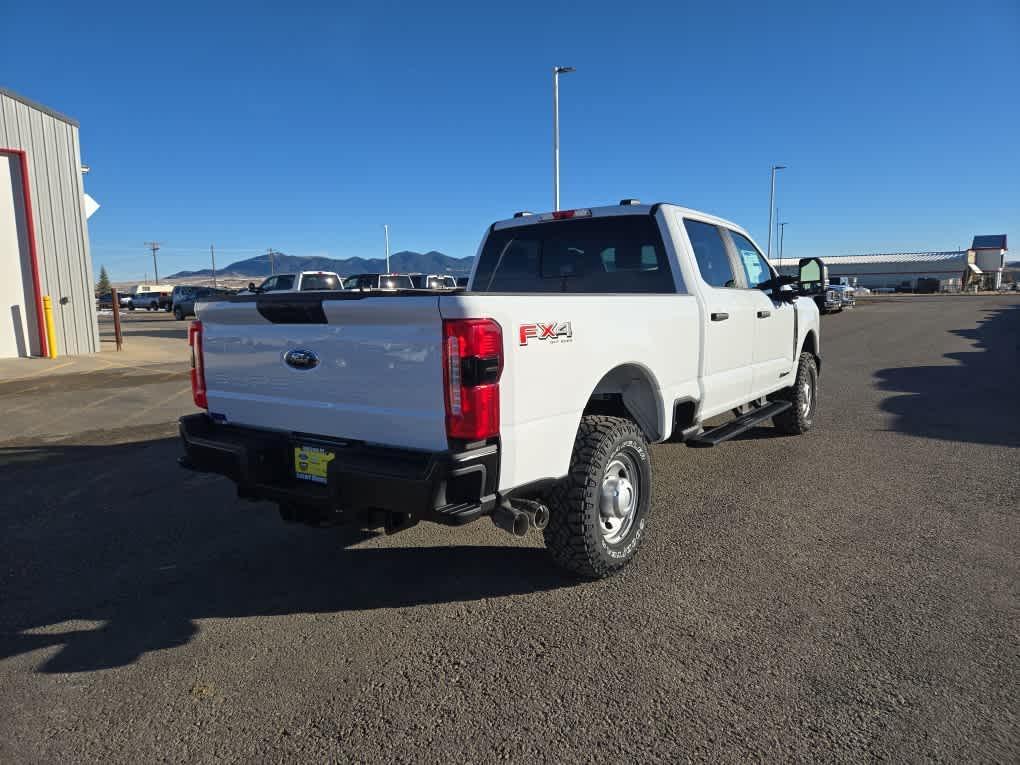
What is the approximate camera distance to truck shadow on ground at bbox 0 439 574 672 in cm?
332

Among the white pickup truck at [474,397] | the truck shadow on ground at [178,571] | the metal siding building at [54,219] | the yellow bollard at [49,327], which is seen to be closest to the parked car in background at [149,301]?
the metal siding building at [54,219]

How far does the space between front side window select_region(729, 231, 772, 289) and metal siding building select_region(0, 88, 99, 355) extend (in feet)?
45.1

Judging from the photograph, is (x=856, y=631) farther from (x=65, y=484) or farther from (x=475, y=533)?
(x=65, y=484)

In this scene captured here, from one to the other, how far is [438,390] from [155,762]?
1.64 metres

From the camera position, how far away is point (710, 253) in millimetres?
5250

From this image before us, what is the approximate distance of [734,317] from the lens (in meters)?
5.16

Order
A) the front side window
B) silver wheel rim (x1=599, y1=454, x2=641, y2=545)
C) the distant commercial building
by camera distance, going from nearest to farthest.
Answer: silver wheel rim (x1=599, y1=454, x2=641, y2=545) → the front side window → the distant commercial building

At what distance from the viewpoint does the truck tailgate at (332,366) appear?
2977mm

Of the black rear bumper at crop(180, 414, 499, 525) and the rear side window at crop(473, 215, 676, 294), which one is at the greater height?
the rear side window at crop(473, 215, 676, 294)

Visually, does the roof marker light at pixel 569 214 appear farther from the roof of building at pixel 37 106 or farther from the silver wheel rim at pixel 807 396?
the roof of building at pixel 37 106

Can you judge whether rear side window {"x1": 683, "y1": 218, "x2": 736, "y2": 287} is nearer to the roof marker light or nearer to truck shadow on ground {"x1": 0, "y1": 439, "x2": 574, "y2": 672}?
the roof marker light

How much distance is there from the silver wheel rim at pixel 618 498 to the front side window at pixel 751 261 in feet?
8.64

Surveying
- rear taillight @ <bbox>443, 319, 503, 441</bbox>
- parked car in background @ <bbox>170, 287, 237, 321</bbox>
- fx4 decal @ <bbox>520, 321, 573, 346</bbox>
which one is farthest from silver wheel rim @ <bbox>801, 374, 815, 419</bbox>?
parked car in background @ <bbox>170, 287, 237, 321</bbox>

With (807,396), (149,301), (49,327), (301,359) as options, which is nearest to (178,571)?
(301,359)
